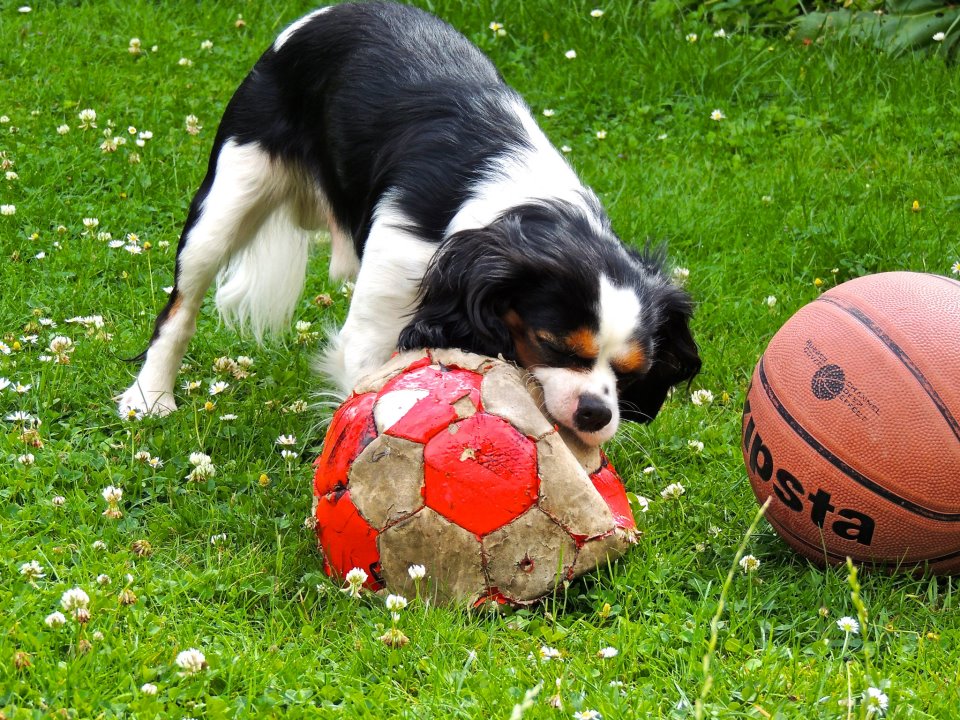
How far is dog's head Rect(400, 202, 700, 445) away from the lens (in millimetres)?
3299

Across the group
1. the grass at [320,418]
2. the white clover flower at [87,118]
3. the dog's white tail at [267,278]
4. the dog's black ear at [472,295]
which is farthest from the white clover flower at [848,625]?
the white clover flower at [87,118]

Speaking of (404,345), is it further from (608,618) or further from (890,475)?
(890,475)

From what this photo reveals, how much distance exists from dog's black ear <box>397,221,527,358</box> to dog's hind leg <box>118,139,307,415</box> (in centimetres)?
117

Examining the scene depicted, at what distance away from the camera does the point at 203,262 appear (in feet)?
14.6

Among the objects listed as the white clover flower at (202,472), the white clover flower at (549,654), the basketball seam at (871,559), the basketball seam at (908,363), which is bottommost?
the white clover flower at (202,472)

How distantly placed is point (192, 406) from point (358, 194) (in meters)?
0.89

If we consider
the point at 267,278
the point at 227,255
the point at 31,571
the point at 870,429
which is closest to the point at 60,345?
the point at 227,255

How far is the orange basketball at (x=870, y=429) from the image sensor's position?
2949mm

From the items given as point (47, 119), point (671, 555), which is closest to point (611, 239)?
point (671, 555)

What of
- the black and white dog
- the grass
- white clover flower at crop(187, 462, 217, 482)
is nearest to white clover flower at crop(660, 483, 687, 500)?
the grass

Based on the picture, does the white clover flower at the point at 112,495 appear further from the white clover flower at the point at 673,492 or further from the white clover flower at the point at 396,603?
the white clover flower at the point at 673,492

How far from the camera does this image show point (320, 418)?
4.12 meters

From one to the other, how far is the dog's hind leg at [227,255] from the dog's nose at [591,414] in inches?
62.1

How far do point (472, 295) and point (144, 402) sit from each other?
4.55 ft
